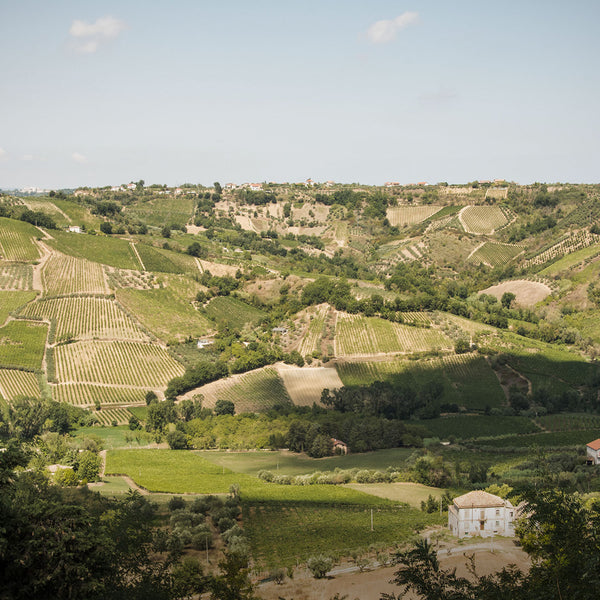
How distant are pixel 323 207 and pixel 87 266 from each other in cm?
9603

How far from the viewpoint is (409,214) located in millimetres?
185000

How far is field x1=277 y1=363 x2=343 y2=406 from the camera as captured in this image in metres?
86.9

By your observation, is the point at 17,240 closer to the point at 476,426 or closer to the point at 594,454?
the point at 476,426

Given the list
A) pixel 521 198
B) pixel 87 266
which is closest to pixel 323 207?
pixel 521 198

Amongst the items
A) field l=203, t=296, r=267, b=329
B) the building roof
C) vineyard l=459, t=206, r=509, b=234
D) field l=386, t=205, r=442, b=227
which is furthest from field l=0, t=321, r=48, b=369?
field l=386, t=205, r=442, b=227

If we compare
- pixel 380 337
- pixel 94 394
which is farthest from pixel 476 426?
pixel 94 394

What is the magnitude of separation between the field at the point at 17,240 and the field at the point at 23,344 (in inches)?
798

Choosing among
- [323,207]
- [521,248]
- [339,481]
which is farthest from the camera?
[323,207]

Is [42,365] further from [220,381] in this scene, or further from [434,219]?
[434,219]

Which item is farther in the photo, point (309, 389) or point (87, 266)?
point (87, 266)

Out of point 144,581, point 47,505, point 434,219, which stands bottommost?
point 144,581

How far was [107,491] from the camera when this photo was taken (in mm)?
52469

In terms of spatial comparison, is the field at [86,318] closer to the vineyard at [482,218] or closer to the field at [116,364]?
the field at [116,364]

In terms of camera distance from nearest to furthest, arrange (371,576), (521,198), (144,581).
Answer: (144,581)
(371,576)
(521,198)
